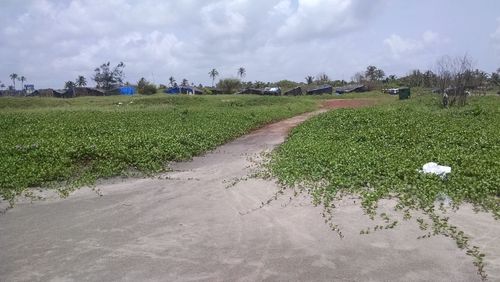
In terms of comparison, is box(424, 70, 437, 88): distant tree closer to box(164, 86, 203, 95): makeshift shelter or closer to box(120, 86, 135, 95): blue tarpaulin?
box(164, 86, 203, 95): makeshift shelter

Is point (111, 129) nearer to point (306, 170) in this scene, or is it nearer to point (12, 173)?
point (12, 173)

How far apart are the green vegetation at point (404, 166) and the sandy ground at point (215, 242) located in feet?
1.06

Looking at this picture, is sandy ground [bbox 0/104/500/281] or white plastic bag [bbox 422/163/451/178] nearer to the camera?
sandy ground [bbox 0/104/500/281]

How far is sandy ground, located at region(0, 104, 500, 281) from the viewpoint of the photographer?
576 cm

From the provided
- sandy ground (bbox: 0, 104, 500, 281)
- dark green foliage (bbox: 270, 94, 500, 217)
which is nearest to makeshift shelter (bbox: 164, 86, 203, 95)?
dark green foliage (bbox: 270, 94, 500, 217)

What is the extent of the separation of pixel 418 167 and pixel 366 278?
461cm

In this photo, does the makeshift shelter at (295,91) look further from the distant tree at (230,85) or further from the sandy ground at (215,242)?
the sandy ground at (215,242)

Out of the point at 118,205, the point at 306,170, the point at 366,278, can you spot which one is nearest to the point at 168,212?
the point at 118,205

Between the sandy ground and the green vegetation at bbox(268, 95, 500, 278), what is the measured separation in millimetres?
324

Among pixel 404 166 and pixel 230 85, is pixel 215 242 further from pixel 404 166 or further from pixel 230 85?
pixel 230 85

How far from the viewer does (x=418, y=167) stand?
31.1ft

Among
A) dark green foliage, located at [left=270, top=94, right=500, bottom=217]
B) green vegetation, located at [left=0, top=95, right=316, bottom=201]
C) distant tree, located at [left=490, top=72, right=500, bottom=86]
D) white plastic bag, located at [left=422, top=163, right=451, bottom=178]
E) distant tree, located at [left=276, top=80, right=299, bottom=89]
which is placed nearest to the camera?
dark green foliage, located at [left=270, top=94, right=500, bottom=217]

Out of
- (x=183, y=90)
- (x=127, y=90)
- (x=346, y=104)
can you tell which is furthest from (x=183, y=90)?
(x=346, y=104)

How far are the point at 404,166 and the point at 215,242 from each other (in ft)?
15.5
